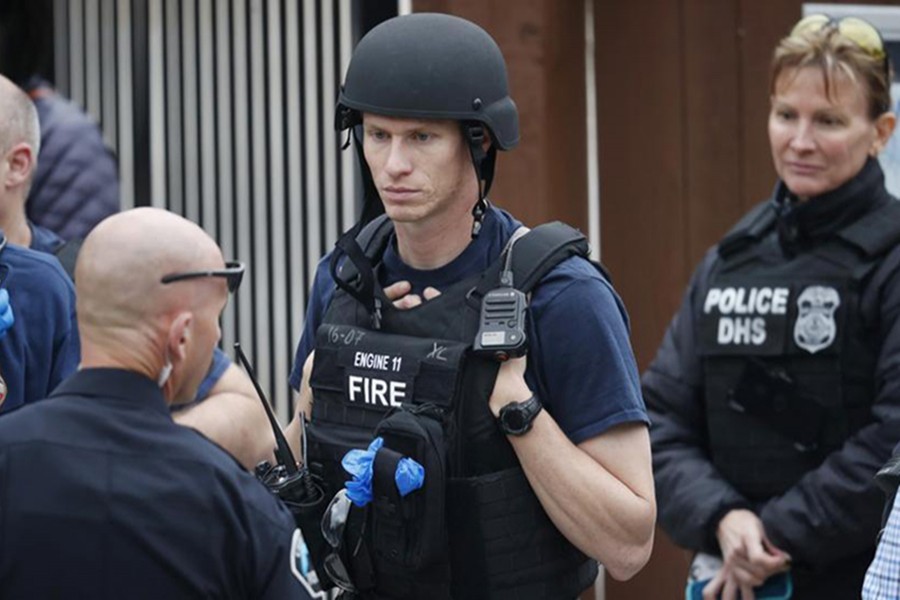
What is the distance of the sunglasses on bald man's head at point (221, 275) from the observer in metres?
2.95

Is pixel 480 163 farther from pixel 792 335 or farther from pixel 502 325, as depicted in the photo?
pixel 792 335

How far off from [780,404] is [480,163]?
1.30 metres

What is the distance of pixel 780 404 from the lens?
4.55 meters

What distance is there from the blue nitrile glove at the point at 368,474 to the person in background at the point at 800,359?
1.40 m

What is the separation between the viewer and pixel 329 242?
614 centimetres

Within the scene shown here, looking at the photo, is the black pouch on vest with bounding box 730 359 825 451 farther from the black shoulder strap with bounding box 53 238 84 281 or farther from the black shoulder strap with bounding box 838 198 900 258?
the black shoulder strap with bounding box 53 238 84 281

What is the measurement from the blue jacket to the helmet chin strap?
205 centimetres

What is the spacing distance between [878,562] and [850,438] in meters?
1.52

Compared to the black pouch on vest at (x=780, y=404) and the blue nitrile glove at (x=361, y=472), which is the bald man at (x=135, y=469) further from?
the black pouch on vest at (x=780, y=404)

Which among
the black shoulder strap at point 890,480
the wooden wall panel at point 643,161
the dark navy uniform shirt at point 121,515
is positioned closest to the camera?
the dark navy uniform shirt at point 121,515

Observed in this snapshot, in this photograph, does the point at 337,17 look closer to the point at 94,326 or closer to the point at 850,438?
the point at 850,438

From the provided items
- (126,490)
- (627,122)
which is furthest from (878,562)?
(627,122)

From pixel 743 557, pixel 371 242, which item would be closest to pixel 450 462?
pixel 371 242

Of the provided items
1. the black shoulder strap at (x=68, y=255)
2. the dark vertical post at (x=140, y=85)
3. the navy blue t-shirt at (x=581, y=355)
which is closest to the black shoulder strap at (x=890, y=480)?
the navy blue t-shirt at (x=581, y=355)
